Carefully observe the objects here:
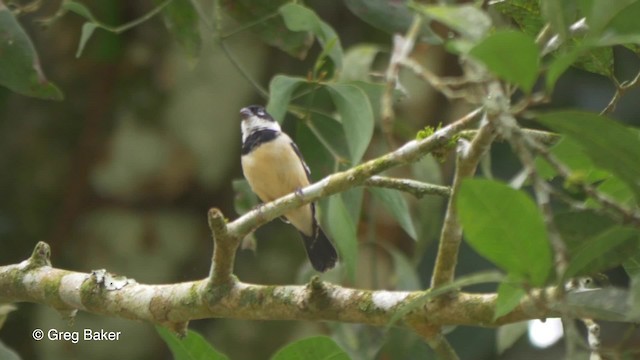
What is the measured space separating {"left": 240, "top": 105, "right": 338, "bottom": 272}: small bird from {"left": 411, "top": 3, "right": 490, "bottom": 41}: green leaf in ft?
4.86

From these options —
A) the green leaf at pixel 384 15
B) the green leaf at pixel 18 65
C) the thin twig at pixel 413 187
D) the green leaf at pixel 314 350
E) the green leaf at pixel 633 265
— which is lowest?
the green leaf at pixel 314 350

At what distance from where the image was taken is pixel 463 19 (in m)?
0.98

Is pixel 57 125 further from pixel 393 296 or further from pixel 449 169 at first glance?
pixel 393 296

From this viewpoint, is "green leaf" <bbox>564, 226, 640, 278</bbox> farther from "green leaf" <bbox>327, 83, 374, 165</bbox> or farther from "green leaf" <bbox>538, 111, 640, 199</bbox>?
"green leaf" <bbox>327, 83, 374, 165</bbox>

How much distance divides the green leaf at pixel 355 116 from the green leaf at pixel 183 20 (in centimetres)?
60

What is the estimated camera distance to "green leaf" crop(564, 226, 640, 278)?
1.07 m

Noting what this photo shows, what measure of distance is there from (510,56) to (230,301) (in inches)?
33.6

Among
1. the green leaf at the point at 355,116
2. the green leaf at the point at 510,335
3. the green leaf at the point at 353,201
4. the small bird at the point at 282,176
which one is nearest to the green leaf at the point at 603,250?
the green leaf at the point at 355,116

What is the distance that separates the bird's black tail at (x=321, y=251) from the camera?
99.5 inches

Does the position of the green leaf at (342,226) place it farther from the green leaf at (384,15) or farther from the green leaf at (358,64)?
the green leaf at (358,64)

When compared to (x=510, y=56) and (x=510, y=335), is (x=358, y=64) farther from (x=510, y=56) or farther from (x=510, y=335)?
(x=510, y=56)

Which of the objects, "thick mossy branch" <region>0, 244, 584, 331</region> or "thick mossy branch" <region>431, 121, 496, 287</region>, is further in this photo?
"thick mossy branch" <region>0, 244, 584, 331</region>

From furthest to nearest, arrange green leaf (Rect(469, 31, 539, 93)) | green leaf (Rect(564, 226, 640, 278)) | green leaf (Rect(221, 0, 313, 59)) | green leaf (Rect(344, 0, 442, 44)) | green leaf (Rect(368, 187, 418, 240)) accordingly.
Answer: green leaf (Rect(221, 0, 313, 59)), green leaf (Rect(344, 0, 442, 44)), green leaf (Rect(368, 187, 418, 240)), green leaf (Rect(564, 226, 640, 278)), green leaf (Rect(469, 31, 539, 93))

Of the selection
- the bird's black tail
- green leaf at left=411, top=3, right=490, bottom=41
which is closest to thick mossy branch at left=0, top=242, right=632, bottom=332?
green leaf at left=411, top=3, right=490, bottom=41
